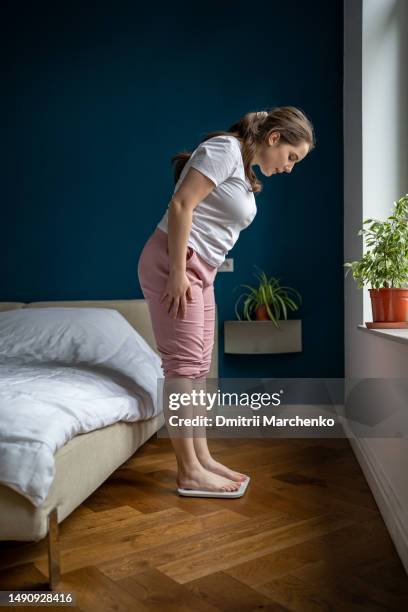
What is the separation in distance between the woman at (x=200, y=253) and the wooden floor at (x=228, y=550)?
194 millimetres

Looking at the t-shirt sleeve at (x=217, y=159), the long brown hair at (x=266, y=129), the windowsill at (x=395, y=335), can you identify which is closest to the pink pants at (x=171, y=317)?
the t-shirt sleeve at (x=217, y=159)

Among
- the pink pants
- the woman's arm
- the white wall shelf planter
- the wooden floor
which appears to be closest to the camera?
the wooden floor

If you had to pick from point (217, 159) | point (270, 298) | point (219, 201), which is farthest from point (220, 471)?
point (270, 298)

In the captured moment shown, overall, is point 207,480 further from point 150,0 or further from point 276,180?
point 150,0

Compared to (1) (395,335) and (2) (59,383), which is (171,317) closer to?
(2) (59,383)

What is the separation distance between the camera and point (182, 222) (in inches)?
74.0

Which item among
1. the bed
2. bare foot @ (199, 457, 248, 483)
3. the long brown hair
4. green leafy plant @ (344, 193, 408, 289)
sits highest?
the long brown hair

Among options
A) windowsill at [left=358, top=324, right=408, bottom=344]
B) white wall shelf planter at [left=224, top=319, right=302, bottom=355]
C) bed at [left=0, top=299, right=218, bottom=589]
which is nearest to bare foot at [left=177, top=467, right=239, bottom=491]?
bed at [left=0, top=299, right=218, bottom=589]

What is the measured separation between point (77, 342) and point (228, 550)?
1258 mm

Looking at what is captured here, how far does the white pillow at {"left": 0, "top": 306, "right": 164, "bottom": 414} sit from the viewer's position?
8.22 ft

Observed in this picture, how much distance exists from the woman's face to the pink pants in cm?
39

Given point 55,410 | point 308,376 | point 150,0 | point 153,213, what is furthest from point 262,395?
point 150,0

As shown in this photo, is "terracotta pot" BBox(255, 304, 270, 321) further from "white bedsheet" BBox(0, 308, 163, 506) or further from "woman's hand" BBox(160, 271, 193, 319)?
"woman's hand" BBox(160, 271, 193, 319)

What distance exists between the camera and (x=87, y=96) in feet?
11.5
